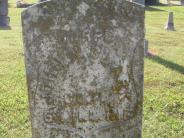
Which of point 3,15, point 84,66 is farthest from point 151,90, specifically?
point 3,15

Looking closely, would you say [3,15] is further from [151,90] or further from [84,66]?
[84,66]

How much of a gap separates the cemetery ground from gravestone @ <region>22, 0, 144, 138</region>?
248cm

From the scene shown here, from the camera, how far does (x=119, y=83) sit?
340 cm

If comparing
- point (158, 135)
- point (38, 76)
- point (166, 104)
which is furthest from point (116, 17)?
point (166, 104)

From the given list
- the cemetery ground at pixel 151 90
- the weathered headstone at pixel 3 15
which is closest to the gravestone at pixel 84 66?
the cemetery ground at pixel 151 90

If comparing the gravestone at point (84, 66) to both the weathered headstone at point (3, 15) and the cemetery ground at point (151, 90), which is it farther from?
the weathered headstone at point (3, 15)

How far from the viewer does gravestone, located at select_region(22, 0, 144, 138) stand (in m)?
3.22

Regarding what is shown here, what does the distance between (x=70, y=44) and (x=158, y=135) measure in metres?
3.08

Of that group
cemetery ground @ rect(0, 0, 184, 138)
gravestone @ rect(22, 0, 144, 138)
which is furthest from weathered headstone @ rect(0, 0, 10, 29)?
gravestone @ rect(22, 0, 144, 138)

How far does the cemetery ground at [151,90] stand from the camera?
6.16m

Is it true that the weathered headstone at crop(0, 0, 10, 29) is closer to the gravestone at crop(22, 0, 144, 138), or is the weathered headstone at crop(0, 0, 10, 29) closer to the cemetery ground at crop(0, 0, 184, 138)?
the cemetery ground at crop(0, 0, 184, 138)

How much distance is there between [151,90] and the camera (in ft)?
27.0

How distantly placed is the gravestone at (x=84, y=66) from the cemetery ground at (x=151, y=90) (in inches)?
97.6

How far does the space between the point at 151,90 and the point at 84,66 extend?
510 centimetres
